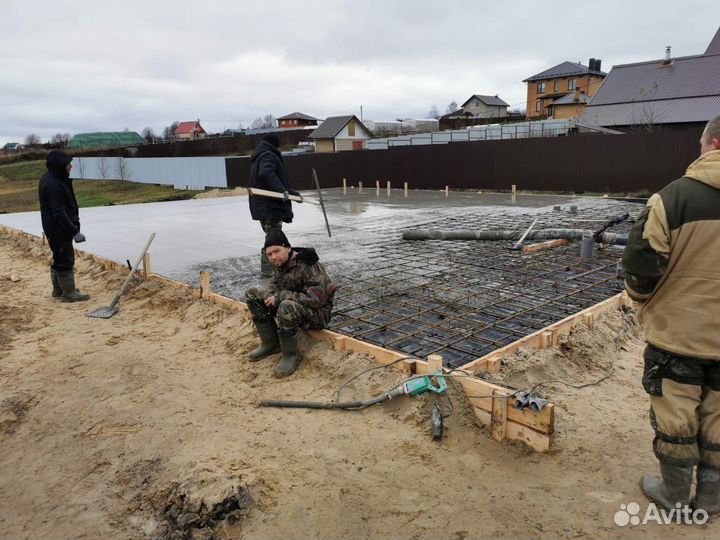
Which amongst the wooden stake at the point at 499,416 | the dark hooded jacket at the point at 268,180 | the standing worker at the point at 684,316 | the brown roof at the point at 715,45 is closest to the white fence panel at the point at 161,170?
the dark hooded jacket at the point at 268,180

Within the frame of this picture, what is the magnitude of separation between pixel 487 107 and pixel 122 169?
128 feet

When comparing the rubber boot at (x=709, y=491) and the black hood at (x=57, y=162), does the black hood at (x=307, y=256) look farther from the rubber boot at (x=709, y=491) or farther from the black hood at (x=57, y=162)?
the black hood at (x=57, y=162)

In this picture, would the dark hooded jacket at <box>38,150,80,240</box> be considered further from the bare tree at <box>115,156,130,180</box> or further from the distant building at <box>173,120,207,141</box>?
the distant building at <box>173,120,207,141</box>

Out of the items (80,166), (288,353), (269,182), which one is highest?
(80,166)

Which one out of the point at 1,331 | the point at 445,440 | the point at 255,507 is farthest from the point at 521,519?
the point at 1,331

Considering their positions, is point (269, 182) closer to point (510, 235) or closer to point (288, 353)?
point (288, 353)

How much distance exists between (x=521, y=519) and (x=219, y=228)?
8.10 metres

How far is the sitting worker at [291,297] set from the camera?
3410 millimetres

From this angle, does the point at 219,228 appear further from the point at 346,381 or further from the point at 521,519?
the point at 521,519

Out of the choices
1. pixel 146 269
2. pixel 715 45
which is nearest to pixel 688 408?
pixel 146 269

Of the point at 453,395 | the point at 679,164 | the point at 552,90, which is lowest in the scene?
the point at 453,395

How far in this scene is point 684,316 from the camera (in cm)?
200

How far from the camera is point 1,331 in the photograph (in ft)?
15.1

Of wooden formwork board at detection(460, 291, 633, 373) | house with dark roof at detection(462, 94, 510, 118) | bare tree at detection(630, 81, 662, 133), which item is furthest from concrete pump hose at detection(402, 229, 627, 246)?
house with dark roof at detection(462, 94, 510, 118)
